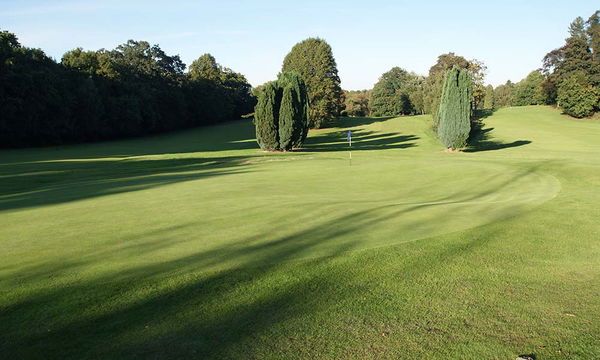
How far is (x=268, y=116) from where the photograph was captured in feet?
136

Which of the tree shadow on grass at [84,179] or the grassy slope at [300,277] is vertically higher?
the grassy slope at [300,277]

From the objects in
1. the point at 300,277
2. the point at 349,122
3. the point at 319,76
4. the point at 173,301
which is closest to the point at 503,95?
the point at 349,122

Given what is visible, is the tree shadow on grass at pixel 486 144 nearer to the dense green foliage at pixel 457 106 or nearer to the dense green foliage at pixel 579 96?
the dense green foliage at pixel 457 106

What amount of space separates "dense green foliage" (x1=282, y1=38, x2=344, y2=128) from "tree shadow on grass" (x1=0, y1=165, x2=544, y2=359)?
5647 centimetres

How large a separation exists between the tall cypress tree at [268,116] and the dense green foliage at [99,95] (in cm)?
2575

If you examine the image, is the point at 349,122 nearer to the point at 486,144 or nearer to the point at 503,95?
the point at 486,144

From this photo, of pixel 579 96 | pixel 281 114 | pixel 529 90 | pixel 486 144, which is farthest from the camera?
pixel 529 90

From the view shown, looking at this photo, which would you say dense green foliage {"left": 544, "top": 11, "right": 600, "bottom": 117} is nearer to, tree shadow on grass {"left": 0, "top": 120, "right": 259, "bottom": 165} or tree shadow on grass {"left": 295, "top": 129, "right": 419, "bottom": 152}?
tree shadow on grass {"left": 295, "top": 129, "right": 419, "bottom": 152}

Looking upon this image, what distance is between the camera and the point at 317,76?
64125 millimetres

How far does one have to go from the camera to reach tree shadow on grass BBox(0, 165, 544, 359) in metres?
4.22

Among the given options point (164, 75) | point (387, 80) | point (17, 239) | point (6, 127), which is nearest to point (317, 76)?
point (164, 75)

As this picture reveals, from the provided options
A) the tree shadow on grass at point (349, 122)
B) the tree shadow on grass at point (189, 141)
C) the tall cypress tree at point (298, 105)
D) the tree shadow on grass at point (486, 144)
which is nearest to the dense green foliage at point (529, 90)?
the tree shadow on grass at point (349, 122)

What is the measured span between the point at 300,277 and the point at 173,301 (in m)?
1.67

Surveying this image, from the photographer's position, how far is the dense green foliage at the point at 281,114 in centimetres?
4159
